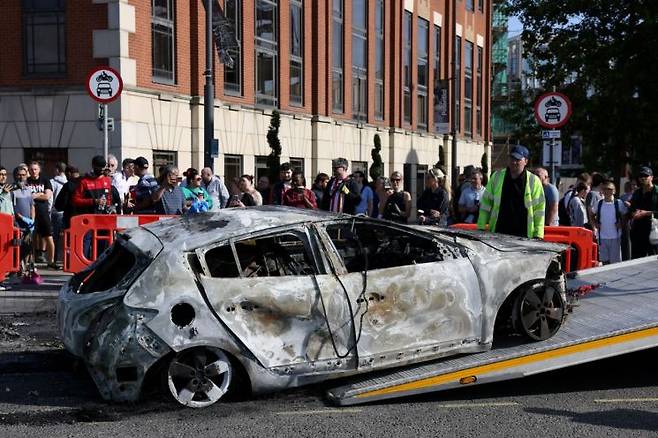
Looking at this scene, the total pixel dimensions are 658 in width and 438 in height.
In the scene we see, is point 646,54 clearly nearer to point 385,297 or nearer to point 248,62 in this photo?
point 248,62

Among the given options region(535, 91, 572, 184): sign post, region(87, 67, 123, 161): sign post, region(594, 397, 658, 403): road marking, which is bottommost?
region(594, 397, 658, 403): road marking

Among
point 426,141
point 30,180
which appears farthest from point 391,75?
point 30,180

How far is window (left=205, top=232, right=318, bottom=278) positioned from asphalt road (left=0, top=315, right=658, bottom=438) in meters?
0.97

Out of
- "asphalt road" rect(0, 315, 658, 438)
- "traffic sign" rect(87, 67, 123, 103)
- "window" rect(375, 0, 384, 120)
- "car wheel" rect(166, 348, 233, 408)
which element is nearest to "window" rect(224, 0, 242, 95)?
"traffic sign" rect(87, 67, 123, 103)

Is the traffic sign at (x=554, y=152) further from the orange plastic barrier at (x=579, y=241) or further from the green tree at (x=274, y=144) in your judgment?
the green tree at (x=274, y=144)

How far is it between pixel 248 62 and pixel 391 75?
40.8 feet

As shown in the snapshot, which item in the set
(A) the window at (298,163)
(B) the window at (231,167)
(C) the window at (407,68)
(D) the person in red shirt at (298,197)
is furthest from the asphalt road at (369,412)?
(C) the window at (407,68)

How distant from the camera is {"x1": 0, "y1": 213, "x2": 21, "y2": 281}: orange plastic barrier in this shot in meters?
10.4

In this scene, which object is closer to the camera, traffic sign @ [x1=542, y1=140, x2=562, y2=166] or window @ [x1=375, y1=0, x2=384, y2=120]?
traffic sign @ [x1=542, y1=140, x2=562, y2=166]

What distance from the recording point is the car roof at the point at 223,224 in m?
6.14

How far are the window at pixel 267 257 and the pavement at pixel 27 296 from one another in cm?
484

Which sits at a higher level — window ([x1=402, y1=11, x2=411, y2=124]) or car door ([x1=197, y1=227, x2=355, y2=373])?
window ([x1=402, y1=11, x2=411, y2=124])

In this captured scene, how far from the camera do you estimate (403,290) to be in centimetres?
633

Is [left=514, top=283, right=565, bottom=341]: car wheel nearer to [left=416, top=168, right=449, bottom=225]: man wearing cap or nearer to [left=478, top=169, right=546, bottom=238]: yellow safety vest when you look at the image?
[left=478, top=169, right=546, bottom=238]: yellow safety vest
